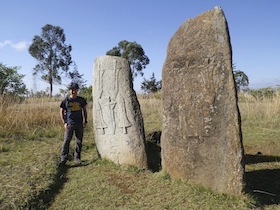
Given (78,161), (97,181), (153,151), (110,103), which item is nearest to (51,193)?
(97,181)

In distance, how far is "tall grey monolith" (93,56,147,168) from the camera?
5.63m

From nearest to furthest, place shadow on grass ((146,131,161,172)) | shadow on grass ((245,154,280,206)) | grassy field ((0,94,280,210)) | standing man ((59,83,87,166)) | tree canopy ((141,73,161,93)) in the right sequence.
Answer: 1. grassy field ((0,94,280,210))
2. shadow on grass ((245,154,280,206))
3. standing man ((59,83,87,166))
4. shadow on grass ((146,131,161,172))
5. tree canopy ((141,73,161,93))

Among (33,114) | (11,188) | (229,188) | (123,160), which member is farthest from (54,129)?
(229,188)

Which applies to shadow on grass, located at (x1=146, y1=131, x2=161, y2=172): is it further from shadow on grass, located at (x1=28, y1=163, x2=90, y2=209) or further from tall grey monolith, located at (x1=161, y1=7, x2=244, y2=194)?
shadow on grass, located at (x1=28, y1=163, x2=90, y2=209)

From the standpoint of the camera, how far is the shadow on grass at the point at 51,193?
13.4 feet

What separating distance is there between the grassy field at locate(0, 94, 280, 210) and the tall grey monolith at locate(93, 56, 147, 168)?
242mm

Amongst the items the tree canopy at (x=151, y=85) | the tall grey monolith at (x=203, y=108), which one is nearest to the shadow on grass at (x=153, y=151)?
the tall grey monolith at (x=203, y=108)

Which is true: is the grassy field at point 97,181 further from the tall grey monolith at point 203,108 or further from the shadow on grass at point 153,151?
the tall grey monolith at point 203,108

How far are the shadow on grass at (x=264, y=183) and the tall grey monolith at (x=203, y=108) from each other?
0.44m

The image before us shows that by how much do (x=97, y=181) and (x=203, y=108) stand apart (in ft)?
6.55

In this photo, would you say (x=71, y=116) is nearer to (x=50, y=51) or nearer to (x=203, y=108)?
(x=203, y=108)

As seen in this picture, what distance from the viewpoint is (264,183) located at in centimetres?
498

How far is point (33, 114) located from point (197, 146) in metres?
6.24

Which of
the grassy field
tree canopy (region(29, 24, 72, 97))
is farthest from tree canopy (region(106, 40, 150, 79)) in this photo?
the grassy field
